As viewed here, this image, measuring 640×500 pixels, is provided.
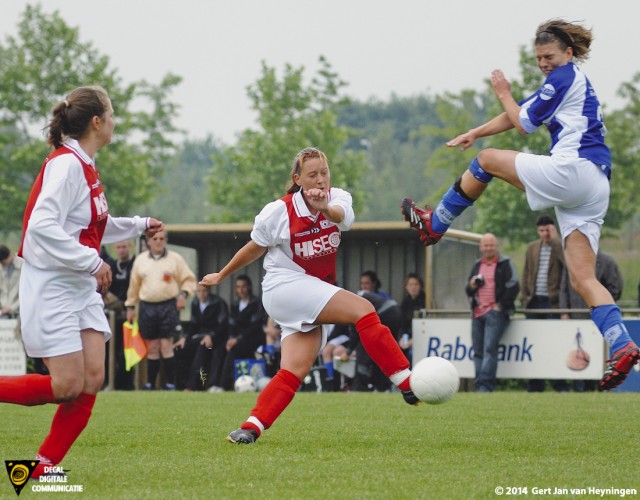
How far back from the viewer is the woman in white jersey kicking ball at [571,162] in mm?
7516

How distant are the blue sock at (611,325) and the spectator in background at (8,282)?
1268 centimetres

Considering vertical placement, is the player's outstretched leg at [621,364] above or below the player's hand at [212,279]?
below

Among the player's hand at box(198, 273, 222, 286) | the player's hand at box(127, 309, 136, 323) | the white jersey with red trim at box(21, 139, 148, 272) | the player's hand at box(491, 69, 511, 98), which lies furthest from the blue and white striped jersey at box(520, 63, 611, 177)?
the player's hand at box(127, 309, 136, 323)

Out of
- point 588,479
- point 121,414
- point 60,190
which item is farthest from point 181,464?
point 121,414

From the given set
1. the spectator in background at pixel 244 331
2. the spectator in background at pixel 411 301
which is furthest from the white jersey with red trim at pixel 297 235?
the spectator in background at pixel 411 301

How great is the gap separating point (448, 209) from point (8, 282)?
12.2m

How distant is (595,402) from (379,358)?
5.34m

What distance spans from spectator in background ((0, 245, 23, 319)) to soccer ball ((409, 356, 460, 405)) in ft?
40.4

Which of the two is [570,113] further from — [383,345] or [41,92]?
[41,92]

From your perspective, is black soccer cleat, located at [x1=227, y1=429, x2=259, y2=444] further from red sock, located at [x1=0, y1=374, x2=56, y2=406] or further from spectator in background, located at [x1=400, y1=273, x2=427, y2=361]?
spectator in background, located at [x1=400, y1=273, x2=427, y2=361]

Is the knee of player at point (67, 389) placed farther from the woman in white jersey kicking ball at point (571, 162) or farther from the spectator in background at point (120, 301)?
the spectator in background at point (120, 301)

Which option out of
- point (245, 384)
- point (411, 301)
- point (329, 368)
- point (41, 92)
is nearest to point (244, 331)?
point (245, 384)

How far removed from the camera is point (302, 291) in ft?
25.5

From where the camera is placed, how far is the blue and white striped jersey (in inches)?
296
